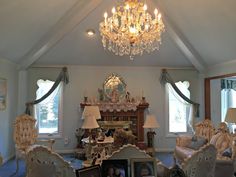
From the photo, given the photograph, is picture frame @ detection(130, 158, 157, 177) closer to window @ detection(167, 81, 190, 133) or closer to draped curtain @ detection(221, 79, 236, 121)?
window @ detection(167, 81, 190, 133)

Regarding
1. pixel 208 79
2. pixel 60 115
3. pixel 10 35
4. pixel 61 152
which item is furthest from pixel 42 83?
pixel 208 79

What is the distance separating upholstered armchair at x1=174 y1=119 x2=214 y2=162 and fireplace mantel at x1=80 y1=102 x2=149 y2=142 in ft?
4.64

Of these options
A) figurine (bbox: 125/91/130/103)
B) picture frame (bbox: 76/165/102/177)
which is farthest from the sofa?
figurine (bbox: 125/91/130/103)

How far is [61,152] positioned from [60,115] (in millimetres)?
1065

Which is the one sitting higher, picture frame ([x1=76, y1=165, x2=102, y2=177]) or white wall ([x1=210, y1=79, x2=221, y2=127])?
white wall ([x1=210, y1=79, x2=221, y2=127])

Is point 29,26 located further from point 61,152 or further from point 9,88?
point 61,152

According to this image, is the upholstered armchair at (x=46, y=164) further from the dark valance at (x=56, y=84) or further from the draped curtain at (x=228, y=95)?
the draped curtain at (x=228, y=95)

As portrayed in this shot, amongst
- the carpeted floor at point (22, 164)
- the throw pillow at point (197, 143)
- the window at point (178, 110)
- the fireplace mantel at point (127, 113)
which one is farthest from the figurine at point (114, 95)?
the throw pillow at point (197, 143)

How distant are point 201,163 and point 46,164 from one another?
1607mm

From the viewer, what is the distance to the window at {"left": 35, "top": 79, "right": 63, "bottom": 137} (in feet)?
24.5

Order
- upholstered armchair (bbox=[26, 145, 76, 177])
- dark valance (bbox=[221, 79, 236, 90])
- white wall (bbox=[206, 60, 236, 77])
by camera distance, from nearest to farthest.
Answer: upholstered armchair (bbox=[26, 145, 76, 177]) → white wall (bbox=[206, 60, 236, 77]) → dark valance (bbox=[221, 79, 236, 90])

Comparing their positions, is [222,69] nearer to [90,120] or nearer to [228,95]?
[228,95]

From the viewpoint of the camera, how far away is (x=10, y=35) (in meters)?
5.01

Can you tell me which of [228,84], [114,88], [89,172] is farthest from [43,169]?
[228,84]
